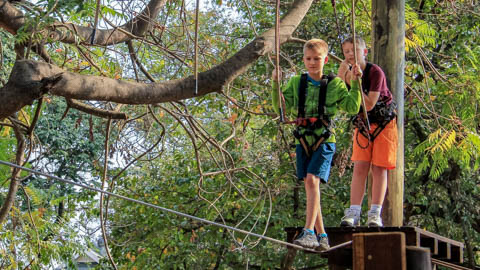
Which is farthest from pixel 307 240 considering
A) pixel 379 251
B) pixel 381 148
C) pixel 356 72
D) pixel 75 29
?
pixel 75 29

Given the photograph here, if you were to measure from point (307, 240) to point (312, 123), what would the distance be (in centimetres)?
64

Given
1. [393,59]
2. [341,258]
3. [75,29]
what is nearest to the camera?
[341,258]

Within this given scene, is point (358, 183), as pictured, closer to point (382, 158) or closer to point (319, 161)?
point (382, 158)

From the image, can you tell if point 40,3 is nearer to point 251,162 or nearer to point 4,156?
point 4,156

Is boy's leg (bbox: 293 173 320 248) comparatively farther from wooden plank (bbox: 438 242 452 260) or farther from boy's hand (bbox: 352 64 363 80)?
wooden plank (bbox: 438 242 452 260)

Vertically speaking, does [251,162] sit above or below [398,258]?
above

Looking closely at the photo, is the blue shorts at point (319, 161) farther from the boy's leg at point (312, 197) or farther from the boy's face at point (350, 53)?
the boy's face at point (350, 53)

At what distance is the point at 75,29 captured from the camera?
14.5ft

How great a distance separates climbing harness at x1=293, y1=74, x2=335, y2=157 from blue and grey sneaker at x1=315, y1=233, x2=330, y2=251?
0.45 m

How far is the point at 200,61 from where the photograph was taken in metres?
6.74

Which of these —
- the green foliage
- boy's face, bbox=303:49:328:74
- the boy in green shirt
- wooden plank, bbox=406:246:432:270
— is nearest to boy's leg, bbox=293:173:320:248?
the boy in green shirt

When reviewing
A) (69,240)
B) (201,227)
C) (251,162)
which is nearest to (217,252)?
(201,227)

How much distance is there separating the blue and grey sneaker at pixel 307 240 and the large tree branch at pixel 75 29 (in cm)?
158

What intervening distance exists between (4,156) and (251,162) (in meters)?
3.99
